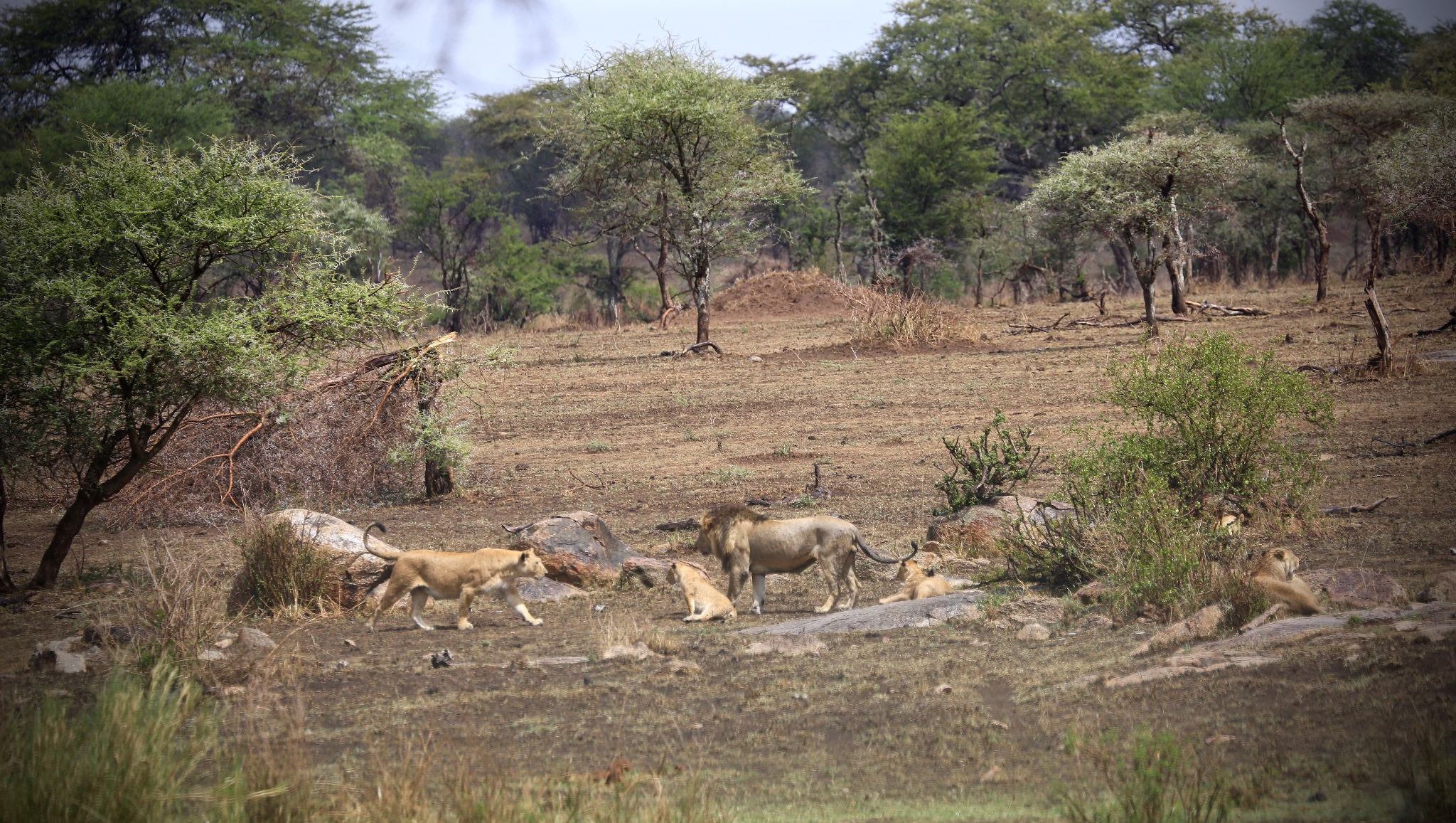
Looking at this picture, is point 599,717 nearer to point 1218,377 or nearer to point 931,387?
point 1218,377

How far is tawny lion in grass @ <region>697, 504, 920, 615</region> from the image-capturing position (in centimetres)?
918

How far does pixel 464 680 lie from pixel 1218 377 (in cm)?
690

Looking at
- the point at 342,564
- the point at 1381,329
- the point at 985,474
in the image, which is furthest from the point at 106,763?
the point at 1381,329

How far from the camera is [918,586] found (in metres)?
9.16

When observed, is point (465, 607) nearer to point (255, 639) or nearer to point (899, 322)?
point (255, 639)

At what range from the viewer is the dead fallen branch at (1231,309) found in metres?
27.7

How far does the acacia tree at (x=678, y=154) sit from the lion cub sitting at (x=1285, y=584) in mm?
20256

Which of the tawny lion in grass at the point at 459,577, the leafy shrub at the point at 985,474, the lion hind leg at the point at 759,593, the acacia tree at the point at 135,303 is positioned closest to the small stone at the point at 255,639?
the tawny lion in grass at the point at 459,577

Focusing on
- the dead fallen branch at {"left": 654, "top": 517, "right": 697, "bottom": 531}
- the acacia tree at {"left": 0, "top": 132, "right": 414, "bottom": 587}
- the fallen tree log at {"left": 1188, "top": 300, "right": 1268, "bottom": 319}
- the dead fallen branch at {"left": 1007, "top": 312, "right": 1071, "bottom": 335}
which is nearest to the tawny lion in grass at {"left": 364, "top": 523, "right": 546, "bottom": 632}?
the acacia tree at {"left": 0, "top": 132, "right": 414, "bottom": 587}

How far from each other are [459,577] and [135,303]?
13.0 ft

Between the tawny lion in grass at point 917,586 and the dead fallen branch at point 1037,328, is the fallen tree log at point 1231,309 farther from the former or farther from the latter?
the tawny lion in grass at point 917,586

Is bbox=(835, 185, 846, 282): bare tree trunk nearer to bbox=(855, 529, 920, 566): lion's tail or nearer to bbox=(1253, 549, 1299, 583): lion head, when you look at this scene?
bbox=(855, 529, 920, 566): lion's tail

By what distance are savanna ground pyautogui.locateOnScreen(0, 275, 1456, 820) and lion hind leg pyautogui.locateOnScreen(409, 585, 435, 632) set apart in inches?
4.7

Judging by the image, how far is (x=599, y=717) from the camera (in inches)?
257
